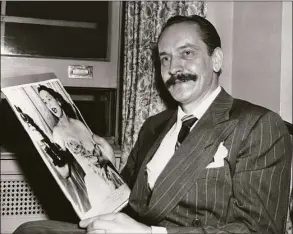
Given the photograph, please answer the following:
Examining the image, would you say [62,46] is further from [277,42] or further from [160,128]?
[277,42]

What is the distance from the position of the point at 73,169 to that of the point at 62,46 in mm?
1589

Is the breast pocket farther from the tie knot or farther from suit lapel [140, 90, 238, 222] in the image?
the tie knot

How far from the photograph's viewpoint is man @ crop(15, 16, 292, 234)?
1.19m

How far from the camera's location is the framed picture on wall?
255cm

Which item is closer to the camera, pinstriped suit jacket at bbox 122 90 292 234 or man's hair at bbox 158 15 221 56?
pinstriped suit jacket at bbox 122 90 292 234

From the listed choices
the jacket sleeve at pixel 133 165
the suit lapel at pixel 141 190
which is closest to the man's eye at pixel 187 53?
the suit lapel at pixel 141 190

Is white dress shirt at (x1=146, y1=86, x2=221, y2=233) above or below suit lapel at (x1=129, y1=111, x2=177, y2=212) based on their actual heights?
above

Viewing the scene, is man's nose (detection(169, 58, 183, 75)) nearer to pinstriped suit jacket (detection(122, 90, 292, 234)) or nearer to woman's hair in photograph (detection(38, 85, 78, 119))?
pinstriped suit jacket (detection(122, 90, 292, 234))

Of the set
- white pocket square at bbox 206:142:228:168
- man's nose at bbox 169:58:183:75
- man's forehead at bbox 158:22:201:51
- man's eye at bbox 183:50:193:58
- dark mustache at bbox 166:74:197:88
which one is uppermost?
man's forehead at bbox 158:22:201:51

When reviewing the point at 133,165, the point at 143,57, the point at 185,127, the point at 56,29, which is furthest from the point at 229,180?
the point at 56,29

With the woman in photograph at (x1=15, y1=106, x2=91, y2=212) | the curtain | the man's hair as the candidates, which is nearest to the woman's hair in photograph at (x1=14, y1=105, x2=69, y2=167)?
the woman in photograph at (x1=15, y1=106, x2=91, y2=212)

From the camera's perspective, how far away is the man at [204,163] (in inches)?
46.8

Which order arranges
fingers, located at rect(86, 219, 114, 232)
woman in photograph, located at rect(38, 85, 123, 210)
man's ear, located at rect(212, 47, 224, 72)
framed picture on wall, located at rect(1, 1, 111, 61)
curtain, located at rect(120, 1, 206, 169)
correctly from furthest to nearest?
framed picture on wall, located at rect(1, 1, 111, 61)
curtain, located at rect(120, 1, 206, 169)
man's ear, located at rect(212, 47, 224, 72)
woman in photograph, located at rect(38, 85, 123, 210)
fingers, located at rect(86, 219, 114, 232)

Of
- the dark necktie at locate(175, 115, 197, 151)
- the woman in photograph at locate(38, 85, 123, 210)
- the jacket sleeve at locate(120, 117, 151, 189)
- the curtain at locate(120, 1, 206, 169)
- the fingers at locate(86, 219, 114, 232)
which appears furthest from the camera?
the curtain at locate(120, 1, 206, 169)
